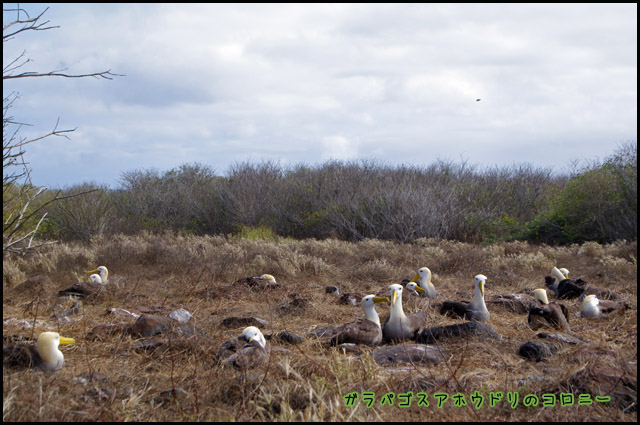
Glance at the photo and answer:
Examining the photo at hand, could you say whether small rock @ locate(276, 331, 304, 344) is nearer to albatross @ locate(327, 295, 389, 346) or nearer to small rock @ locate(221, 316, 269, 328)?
albatross @ locate(327, 295, 389, 346)

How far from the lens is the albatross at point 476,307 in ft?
21.6

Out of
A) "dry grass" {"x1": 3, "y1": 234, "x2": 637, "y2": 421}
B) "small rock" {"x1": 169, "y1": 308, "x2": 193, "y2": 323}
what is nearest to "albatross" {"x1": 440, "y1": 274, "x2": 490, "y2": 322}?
"dry grass" {"x1": 3, "y1": 234, "x2": 637, "y2": 421}

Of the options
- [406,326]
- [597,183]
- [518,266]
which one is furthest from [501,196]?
[406,326]

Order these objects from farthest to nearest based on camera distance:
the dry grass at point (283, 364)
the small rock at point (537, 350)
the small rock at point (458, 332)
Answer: the small rock at point (458, 332), the small rock at point (537, 350), the dry grass at point (283, 364)

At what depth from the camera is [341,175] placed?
24.8 metres

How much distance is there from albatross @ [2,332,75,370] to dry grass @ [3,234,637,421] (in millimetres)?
162

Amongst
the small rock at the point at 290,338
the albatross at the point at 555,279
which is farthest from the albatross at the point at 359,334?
the albatross at the point at 555,279

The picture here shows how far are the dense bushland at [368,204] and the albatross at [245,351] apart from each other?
Result: 1351 cm

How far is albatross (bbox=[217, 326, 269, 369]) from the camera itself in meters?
4.33

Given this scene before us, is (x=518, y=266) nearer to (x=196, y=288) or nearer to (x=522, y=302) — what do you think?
(x=522, y=302)

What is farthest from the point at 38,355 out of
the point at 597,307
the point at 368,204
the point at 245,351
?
the point at 368,204

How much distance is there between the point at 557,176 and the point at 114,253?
102 ft

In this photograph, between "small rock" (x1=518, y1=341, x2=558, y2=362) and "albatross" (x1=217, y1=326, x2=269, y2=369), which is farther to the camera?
"small rock" (x1=518, y1=341, x2=558, y2=362)

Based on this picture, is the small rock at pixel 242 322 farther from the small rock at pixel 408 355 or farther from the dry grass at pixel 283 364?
the small rock at pixel 408 355
